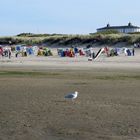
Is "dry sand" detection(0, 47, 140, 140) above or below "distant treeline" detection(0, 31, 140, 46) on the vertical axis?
below

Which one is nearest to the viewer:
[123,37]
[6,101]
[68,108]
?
[68,108]

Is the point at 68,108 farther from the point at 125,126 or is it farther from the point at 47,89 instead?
the point at 47,89

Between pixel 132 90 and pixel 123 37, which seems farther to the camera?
pixel 123 37

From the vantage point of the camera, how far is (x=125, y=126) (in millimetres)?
10375

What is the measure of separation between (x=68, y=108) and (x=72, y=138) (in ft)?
11.8

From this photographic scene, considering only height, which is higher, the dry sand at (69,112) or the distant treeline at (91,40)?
the distant treeline at (91,40)

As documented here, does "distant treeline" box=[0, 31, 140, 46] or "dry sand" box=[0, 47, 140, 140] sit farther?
"distant treeline" box=[0, 31, 140, 46]

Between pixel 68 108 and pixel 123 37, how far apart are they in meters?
41.2

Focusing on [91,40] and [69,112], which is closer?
[69,112]

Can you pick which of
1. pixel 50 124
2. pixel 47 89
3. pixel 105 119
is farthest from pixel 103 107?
pixel 47 89

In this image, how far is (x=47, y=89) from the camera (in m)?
17.9

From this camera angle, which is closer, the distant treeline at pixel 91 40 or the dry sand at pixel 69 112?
the dry sand at pixel 69 112

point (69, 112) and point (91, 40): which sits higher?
point (91, 40)

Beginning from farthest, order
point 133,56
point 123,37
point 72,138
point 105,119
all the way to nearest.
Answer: point 123,37, point 133,56, point 105,119, point 72,138
